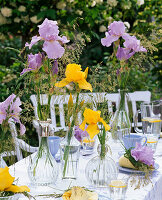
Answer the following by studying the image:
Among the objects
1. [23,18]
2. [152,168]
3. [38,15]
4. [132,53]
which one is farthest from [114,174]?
[23,18]

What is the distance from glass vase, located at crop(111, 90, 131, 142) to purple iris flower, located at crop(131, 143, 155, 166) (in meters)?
0.31

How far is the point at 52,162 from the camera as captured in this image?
134cm

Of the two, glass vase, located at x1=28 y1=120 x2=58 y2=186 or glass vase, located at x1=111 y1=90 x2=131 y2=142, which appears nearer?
glass vase, located at x1=28 y1=120 x2=58 y2=186

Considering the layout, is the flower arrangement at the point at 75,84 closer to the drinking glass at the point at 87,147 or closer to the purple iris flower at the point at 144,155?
the purple iris flower at the point at 144,155

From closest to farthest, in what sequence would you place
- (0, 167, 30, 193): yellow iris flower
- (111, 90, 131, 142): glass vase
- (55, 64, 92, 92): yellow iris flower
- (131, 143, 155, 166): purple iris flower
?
1. (0, 167, 30, 193): yellow iris flower
2. (55, 64, 92, 92): yellow iris flower
3. (131, 143, 155, 166): purple iris flower
4. (111, 90, 131, 142): glass vase

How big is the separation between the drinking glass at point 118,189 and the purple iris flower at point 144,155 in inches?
9.9

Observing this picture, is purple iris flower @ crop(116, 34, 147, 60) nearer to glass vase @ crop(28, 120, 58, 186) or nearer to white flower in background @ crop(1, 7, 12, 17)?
glass vase @ crop(28, 120, 58, 186)

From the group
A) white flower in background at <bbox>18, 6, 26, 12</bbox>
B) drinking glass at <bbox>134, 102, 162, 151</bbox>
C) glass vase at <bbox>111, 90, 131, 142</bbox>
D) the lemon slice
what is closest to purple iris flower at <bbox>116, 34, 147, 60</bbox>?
glass vase at <bbox>111, 90, 131, 142</bbox>

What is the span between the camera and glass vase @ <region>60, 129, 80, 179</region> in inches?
53.6

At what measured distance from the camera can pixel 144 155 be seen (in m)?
1.43

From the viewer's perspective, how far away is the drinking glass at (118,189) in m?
1.20

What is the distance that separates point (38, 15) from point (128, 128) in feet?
6.24

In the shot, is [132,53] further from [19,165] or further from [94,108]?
[19,165]

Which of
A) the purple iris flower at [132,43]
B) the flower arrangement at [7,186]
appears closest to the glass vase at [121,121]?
the purple iris flower at [132,43]
